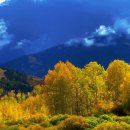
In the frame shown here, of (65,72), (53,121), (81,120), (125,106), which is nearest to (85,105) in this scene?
(65,72)

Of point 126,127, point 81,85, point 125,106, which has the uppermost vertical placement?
point 81,85

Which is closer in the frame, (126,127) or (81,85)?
(126,127)

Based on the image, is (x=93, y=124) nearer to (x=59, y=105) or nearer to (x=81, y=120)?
(x=81, y=120)

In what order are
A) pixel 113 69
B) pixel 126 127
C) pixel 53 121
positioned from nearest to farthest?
pixel 126 127, pixel 53 121, pixel 113 69

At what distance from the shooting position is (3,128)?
246 ft

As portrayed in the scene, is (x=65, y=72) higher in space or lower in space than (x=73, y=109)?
higher

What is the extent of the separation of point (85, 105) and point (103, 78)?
8.40 metres

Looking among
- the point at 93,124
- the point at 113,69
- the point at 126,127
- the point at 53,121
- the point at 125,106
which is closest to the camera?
the point at 126,127

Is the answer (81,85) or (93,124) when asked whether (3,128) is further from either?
(81,85)

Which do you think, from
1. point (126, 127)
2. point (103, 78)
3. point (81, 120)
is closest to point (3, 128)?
point (81, 120)

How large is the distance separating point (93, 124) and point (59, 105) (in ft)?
189

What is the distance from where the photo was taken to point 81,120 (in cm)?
6200

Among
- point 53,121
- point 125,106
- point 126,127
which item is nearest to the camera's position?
point 126,127

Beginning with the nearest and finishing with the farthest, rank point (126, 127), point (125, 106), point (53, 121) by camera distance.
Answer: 1. point (126, 127)
2. point (53, 121)
3. point (125, 106)
